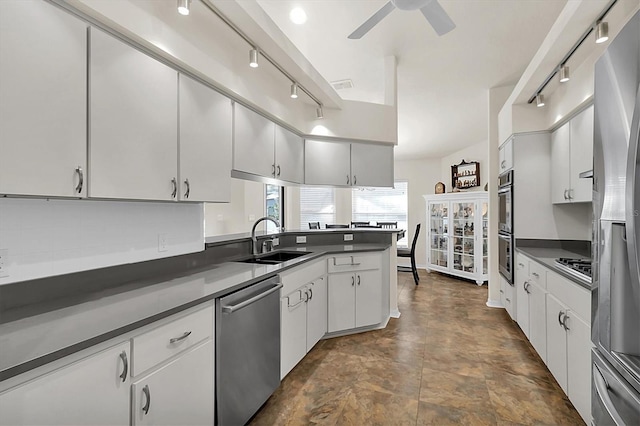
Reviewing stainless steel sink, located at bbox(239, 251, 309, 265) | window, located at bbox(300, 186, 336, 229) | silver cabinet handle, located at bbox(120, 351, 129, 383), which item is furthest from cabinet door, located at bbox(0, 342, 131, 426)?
window, located at bbox(300, 186, 336, 229)

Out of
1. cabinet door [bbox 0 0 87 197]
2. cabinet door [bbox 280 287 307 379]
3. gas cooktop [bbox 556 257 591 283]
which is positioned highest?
cabinet door [bbox 0 0 87 197]

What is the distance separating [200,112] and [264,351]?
5.09ft

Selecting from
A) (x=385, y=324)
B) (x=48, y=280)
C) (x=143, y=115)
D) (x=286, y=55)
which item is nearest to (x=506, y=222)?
(x=385, y=324)

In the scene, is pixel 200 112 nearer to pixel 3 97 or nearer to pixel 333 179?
pixel 3 97

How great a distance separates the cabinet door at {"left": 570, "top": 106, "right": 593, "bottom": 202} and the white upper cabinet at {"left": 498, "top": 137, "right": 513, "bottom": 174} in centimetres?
72

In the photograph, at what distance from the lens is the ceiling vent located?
13.5 feet

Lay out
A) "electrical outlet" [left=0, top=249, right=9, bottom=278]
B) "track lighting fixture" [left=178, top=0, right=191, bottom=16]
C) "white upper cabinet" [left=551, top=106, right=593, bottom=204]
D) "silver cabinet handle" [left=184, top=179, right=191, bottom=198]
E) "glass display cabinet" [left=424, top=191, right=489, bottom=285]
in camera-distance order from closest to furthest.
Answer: "electrical outlet" [left=0, top=249, right=9, bottom=278] < "track lighting fixture" [left=178, top=0, right=191, bottom=16] < "silver cabinet handle" [left=184, top=179, right=191, bottom=198] < "white upper cabinet" [left=551, top=106, right=593, bottom=204] < "glass display cabinet" [left=424, top=191, right=489, bottom=285]

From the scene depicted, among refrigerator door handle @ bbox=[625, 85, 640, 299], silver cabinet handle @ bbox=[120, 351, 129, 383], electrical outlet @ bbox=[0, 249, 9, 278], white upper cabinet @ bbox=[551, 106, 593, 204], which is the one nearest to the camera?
refrigerator door handle @ bbox=[625, 85, 640, 299]

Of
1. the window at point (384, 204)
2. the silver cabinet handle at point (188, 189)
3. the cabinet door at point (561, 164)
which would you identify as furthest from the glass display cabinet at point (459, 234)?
the silver cabinet handle at point (188, 189)

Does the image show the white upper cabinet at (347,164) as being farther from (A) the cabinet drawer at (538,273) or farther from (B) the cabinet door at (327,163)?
(A) the cabinet drawer at (538,273)

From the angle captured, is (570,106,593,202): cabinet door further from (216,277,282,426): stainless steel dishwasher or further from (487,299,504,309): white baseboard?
(216,277,282,426): stainless steel dishwasher

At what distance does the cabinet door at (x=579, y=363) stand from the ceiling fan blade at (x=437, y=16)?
2053 millimetres

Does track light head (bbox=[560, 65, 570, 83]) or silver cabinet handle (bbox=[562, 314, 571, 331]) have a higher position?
track light head (bbox=[560, 65, 570, 83])

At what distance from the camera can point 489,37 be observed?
3.00m
